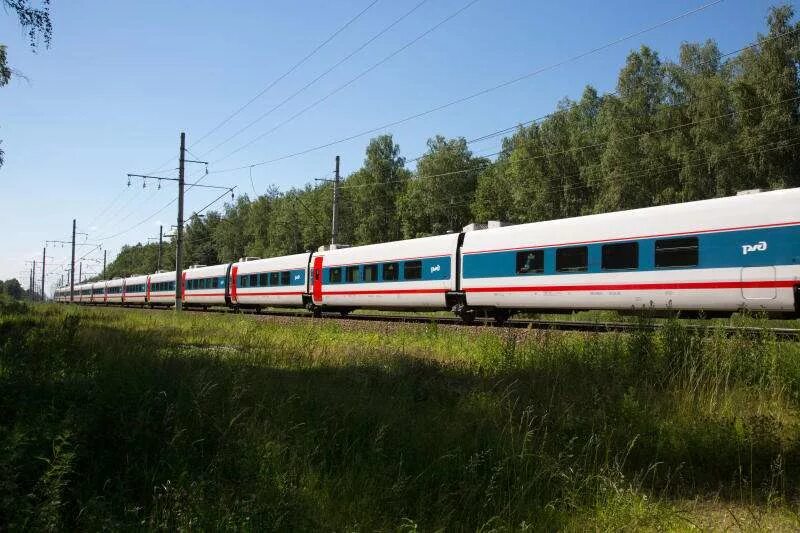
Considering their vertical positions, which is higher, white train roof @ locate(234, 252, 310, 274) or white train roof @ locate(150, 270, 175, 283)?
white train roof @ locate(234, 252, 310, 274)

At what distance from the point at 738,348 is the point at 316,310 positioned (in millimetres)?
21677

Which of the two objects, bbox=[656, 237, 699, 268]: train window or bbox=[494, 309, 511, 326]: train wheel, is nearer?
bbox=[656, 237, 699, 268]: train window

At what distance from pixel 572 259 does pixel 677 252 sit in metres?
2.70

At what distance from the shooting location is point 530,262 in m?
16.4

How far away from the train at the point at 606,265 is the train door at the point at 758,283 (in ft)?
0.06

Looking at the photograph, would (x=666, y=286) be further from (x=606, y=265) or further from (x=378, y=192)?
(x=378, y=192)

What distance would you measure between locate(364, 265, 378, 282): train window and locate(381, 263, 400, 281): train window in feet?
1.74

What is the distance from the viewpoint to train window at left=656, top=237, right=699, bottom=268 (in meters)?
12.8

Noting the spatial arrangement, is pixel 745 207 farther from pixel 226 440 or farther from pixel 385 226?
pixel 385 226

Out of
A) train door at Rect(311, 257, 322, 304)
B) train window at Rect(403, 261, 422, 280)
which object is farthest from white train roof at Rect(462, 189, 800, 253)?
train door at Rect(311, 257, 322, 304)

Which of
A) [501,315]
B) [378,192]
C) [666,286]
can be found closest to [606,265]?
[666,286]

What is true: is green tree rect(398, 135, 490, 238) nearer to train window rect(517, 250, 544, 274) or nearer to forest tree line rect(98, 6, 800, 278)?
forest tree line rect(98, 6, 800, 278)

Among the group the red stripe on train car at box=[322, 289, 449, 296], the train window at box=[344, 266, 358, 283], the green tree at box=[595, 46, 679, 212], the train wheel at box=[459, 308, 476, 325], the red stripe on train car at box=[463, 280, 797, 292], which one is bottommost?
the train wheel at box=[459, 308, 476, 325]

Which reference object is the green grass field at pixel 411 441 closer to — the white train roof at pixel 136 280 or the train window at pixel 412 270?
the train window at pixel 412 270
